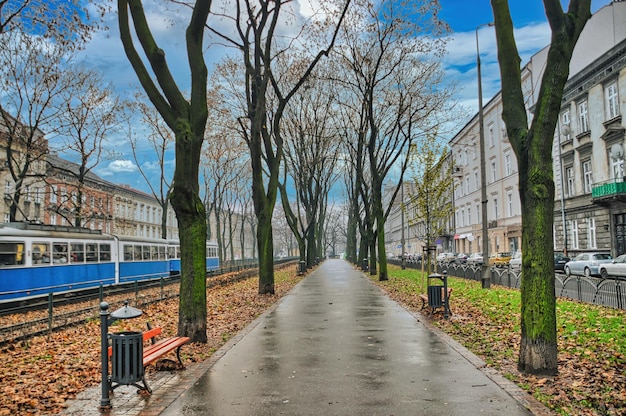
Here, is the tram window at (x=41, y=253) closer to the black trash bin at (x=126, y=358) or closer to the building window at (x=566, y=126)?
the black trash bin at (x=126, y=358)

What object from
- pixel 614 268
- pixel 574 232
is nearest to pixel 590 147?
pixel 574 232

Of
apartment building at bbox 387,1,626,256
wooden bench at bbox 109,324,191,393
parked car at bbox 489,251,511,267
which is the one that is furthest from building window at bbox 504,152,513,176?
wooden bench at bbox 109,324,191,393

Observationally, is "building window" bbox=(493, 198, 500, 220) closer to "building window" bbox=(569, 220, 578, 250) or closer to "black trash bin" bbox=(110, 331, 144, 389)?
"building window" bbox=(569, 220, 578, 250)

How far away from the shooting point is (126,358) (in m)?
6.31

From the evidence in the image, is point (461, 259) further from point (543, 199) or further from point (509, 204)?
point (543, 199)

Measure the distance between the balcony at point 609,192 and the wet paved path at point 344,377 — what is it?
80.6 feet

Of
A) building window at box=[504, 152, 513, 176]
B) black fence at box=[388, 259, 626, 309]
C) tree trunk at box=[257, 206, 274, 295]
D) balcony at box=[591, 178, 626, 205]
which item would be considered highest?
building window at box=[504, 152, 513, 176]

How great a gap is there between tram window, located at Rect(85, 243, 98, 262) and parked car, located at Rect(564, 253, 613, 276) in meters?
23.0

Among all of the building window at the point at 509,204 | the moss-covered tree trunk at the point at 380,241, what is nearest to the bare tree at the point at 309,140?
the moss-covered tree trunk at the point at 380,241

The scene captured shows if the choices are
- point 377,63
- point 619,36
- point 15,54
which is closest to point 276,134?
point 377,63

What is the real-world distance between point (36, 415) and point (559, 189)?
40314 mm

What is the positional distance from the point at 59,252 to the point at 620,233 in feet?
100

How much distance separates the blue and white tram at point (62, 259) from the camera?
1847 cm

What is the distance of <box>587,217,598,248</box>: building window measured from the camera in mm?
34844
